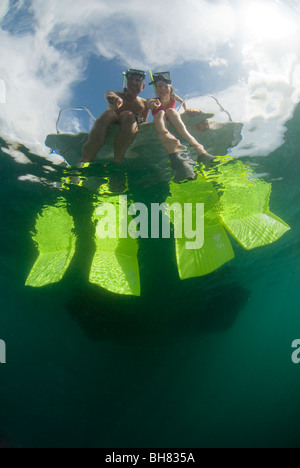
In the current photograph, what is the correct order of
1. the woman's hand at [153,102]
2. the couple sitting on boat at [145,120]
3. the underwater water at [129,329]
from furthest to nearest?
1. the underwater water at [129,329]
2. the couple sitting on boat at [145,120]
3. the woman's hand at [153,102]

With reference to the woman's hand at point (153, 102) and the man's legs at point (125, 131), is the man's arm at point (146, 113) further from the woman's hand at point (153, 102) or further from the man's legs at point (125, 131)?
the woman's hand at point (153, 102)

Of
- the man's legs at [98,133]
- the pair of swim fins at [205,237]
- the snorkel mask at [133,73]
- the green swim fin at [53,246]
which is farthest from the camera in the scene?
the green swim fin at [53,246]

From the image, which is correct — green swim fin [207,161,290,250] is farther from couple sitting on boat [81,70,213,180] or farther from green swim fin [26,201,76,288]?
green swim fin [26,201,76,288]

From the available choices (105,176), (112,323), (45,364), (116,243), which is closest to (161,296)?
(112,323)

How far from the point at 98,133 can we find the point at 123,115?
668 millimetres

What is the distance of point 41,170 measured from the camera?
6.71m

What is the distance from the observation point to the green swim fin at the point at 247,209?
18.5 ft

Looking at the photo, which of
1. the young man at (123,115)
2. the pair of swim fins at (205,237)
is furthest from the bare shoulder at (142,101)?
the pair of swim fins at (205,237)

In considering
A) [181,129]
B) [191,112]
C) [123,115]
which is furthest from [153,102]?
[191,112]

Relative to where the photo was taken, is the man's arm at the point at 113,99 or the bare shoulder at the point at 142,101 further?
the bare shoulder at the point at 142,101

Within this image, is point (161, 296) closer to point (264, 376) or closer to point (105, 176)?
point (105, 176)

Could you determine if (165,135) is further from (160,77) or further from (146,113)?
(160,77)

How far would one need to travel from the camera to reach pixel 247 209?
23.1ft

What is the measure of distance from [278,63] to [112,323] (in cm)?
1683
